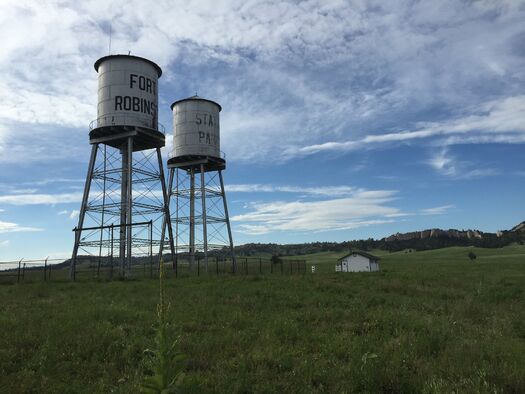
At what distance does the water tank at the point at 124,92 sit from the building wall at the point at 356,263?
1463 inches

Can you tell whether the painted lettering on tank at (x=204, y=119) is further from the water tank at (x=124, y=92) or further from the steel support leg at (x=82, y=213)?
the steel support leg at (x=82, y=213)

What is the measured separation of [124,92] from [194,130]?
28.8ft

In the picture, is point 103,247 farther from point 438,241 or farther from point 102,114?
point 438,241

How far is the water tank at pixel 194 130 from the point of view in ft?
127

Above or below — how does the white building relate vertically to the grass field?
above

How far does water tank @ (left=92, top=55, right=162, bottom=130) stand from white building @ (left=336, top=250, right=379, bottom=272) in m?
37.2

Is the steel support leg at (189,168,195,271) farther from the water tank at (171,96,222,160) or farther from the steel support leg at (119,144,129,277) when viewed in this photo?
the steel support leg at (119,144,129,277)

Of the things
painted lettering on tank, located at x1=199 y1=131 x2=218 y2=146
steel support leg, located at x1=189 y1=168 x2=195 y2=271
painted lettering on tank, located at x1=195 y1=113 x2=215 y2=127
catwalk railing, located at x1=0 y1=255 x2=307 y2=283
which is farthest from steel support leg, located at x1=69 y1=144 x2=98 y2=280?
painted lettering on tank, located at x1=195 y1=113 x2=215 y2=127

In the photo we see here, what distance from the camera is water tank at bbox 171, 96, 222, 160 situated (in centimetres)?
3859

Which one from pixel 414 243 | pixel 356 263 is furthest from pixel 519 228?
pixel 356 263

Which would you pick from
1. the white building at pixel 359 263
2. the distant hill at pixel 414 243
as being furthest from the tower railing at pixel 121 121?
the distant hill at pixel 414 243

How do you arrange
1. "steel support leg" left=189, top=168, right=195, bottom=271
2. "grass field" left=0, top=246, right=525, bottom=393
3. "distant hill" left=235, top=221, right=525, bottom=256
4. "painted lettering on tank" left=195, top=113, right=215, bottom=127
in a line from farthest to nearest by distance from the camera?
"distant hill" left=235, top=221, right=525, bottom=256 → "painted lettering on tank" left=195, top=113, right=215, bottom=127 → "steel support leg" left=189, top=168, right=195, bottom=271 → "grass field" left=0, top=246, right=525, bottom=393

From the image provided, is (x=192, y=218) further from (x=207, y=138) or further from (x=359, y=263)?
(x=359, y=263)

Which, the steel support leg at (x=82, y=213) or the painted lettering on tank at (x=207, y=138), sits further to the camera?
the painted lettering on tank at (x=207, y=138)
